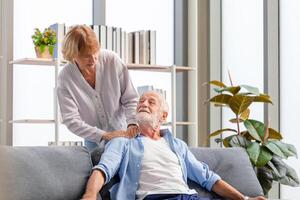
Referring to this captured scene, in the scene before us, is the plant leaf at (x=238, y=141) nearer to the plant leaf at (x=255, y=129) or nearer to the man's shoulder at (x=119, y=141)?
the plant leaf at (x=255, y=129)

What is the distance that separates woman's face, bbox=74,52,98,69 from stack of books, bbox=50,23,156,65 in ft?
5.29

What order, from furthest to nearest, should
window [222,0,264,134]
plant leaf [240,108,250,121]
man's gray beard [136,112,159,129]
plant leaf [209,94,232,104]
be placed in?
window [222,0,264,134]
plant leaf [240,108,250,121]
plant leaf [209,94,232,104]
man's gray beard [136,112,159,129]

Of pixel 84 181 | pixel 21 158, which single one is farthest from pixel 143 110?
pixel 21 158

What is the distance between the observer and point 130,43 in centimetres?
465

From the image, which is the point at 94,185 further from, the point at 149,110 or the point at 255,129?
the point at 255,129

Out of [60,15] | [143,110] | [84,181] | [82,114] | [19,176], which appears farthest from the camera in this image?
[60,15]

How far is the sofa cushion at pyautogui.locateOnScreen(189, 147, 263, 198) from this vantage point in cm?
283

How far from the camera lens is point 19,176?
2.22 m

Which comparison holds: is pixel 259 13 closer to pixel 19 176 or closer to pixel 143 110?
pixel 143 110

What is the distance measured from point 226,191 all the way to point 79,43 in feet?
3.44

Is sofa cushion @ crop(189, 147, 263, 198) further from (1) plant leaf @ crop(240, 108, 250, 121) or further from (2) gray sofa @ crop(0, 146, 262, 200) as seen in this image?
(1) plant leaf @ crop(240, 108, 250, 121)

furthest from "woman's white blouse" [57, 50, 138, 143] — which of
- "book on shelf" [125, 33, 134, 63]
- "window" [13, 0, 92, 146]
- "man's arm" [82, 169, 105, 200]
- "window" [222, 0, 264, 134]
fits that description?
"window" [222, 0, 264, 134]

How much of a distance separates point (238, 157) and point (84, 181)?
3.04 ft

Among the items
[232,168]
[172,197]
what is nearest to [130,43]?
[232,168]
